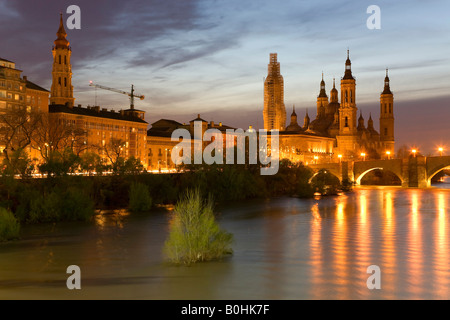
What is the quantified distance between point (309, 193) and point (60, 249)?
4025cm

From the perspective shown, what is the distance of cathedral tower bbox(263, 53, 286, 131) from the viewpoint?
154 m

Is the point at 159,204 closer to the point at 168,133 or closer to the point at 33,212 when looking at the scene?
the point at 33,212

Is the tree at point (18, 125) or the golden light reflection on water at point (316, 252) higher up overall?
the tree at point (18, 125)

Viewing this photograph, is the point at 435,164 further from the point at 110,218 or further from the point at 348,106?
the point at 348,106

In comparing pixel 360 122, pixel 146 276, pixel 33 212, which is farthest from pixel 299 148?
pixel 146 276

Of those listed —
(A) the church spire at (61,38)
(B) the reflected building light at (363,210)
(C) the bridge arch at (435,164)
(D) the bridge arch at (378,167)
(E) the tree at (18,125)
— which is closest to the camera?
(B) the reflected building light at (363,210)

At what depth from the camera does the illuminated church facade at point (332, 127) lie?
465 feet

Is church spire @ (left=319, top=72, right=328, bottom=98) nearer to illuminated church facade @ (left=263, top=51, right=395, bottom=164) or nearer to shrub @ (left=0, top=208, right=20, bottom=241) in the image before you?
illuminated church facade @ (left=263, top=51, right=395, bottom=164)

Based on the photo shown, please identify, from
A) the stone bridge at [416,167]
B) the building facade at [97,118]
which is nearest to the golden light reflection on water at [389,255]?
the stone bridge at [416,167]

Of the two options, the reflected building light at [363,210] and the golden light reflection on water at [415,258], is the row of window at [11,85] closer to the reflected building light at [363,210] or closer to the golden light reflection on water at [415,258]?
the reflected building light at [363,210]

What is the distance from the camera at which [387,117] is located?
159500 millimetres

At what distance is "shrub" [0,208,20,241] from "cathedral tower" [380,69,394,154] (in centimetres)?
14564

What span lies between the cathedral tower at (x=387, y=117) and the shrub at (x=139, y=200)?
13046 centimetres

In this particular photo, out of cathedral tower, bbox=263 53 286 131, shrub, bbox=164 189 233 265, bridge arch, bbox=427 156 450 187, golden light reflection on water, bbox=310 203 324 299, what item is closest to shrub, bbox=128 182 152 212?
golden light reflection on water, bbox=310 203 324 299
